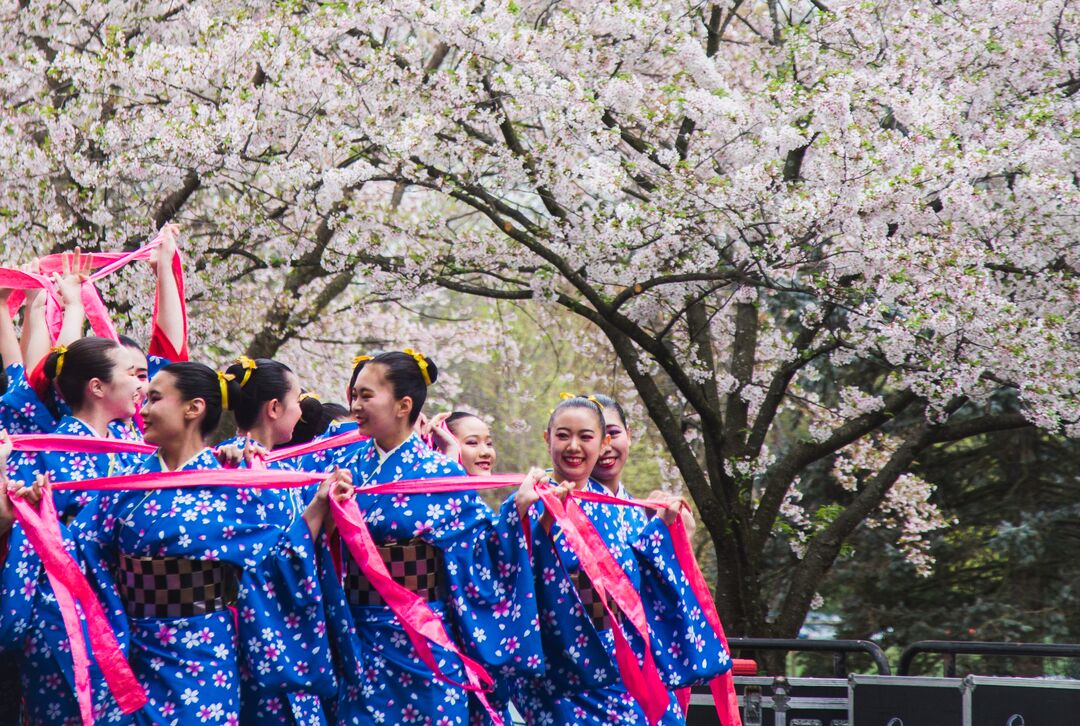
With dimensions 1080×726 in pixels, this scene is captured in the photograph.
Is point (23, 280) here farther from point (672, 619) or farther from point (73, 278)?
point (672, 619)

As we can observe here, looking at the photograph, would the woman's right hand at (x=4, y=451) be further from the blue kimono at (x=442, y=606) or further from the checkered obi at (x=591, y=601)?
the checkered obi at (x=591, y=601)

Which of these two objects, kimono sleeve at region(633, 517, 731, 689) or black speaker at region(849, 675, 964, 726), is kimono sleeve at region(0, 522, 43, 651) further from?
black speaker at region(849, 675, 964, 726)

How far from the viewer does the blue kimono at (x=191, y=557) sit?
11.8 feet

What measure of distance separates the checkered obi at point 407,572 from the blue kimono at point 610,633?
1.30ft

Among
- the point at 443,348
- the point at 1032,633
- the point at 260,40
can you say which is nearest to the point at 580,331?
the point at 443,348

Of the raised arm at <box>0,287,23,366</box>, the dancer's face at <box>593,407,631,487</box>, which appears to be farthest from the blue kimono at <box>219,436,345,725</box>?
the raised arm at <box>0,287,23,366</box>

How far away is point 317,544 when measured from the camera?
394 centimetres

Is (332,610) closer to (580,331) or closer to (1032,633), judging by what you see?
(1032,633)

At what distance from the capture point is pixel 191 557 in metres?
3.62

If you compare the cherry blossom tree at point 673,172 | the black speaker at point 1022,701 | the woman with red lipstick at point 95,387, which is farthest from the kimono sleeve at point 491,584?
the cherry blossom tree at point 673,172

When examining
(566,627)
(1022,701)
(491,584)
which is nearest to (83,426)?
(491,584)

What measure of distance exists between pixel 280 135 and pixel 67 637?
14.7 ft

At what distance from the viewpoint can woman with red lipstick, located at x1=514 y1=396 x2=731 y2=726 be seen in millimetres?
4203

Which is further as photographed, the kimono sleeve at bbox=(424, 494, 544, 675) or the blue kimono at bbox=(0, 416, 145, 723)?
the kimono sleeve at bbox=(424, 494, 544, 675)
